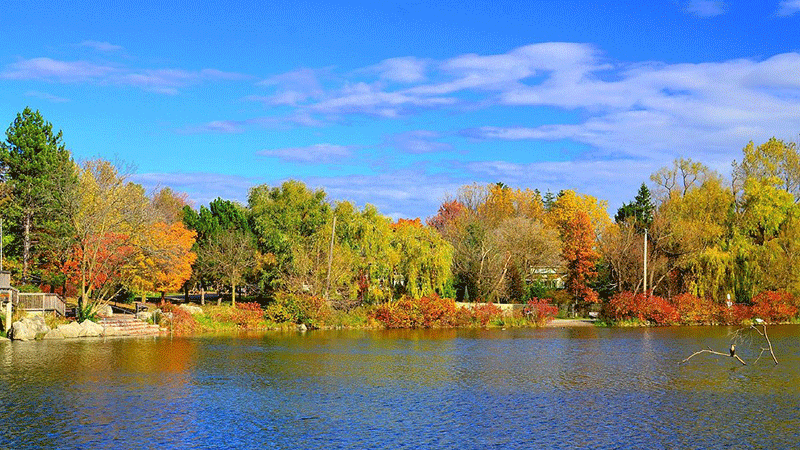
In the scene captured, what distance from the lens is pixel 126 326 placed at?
46844 mm

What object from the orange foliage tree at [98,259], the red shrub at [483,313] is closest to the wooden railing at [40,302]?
the orange foliage tree at [98,259]

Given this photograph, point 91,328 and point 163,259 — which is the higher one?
point 163,259

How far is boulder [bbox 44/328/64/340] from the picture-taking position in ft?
141

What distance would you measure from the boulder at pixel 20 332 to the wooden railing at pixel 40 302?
399 cm

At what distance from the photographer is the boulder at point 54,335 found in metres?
43.0

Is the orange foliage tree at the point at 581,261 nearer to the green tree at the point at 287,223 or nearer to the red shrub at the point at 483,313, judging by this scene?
the red shrub at the point at 483,313

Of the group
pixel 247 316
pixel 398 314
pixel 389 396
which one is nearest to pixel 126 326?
pixel 247 316

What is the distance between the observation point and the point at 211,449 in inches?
745

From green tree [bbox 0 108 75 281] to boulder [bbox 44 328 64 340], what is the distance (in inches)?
401

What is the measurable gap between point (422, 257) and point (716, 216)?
26987mm

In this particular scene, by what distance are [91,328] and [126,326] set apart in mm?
2300

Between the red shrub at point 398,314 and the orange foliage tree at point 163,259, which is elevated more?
the orange foliage tree at point 163,259

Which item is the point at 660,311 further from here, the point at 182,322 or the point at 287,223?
the point at 182,322

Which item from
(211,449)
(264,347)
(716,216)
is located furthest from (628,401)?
(716,216)
